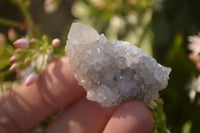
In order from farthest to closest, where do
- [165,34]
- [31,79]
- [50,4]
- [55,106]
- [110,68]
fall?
[165,34], [50,4], [55,106], [31,79], [110,68]

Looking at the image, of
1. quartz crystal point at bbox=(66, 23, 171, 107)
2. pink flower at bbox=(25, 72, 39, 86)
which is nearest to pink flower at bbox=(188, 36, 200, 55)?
quartz crystal point at bbox=(66, 23, 171, 107)

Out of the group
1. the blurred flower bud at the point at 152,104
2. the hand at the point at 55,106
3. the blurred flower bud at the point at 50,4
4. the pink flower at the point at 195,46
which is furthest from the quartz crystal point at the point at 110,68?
the blurred flower bud at the point at 50,4

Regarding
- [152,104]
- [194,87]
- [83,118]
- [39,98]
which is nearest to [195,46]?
[194,87]

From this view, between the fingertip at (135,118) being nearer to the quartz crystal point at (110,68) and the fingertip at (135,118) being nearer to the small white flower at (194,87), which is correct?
the quartz crystal point at (110,68)

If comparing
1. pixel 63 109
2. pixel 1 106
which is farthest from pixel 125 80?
pixel 1 106

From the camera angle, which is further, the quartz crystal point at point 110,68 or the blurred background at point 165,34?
the blurred background at point 165,34

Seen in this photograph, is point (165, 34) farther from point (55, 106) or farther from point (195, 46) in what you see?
point (55, 106)

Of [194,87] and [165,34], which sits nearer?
[194,87]

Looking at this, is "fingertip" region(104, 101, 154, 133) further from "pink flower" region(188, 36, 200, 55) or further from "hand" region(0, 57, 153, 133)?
"pink flower" region(188, 36, 200, 55)
